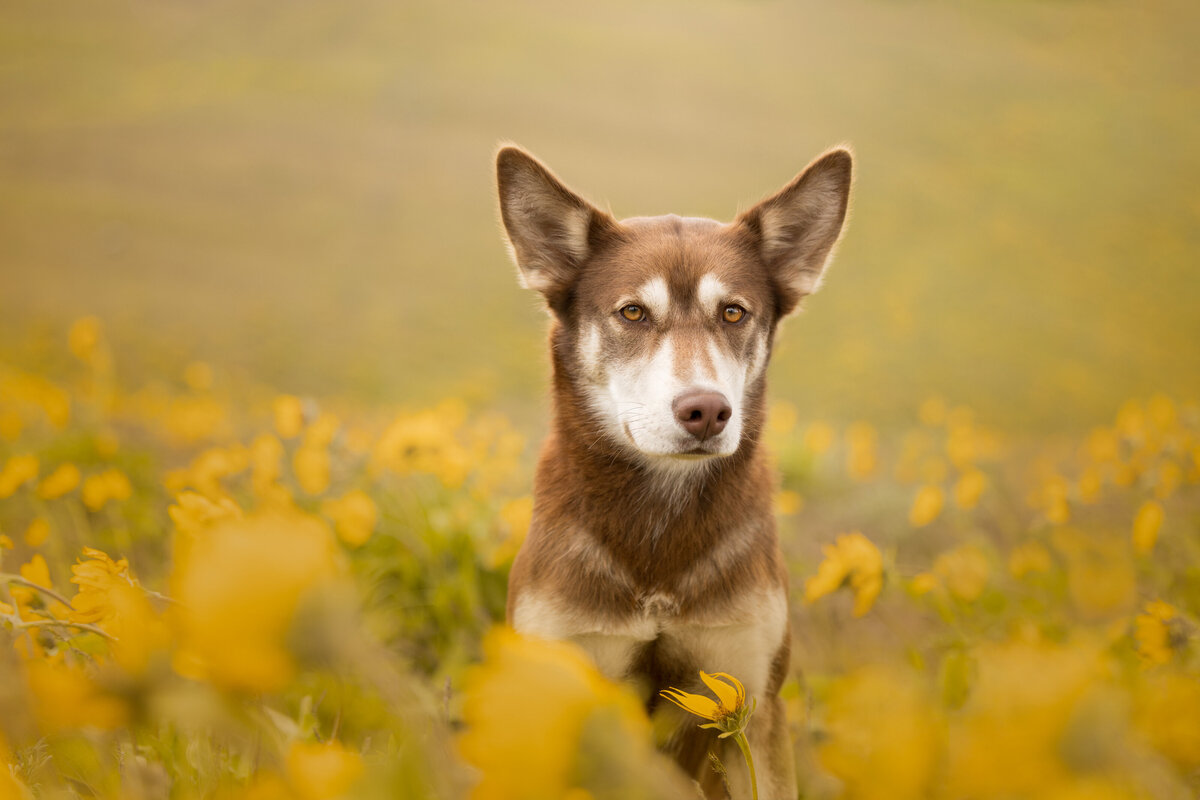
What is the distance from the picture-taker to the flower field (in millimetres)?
643

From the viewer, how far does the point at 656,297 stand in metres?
2.82

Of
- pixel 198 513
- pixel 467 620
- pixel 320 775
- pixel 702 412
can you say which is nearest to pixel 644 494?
pixel 702 412

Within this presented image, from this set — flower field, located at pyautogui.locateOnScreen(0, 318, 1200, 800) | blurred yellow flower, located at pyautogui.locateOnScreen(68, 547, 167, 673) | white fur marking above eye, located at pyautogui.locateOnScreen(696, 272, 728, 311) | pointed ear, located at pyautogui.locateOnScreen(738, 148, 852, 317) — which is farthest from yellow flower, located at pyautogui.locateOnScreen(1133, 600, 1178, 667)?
blurred yellow flower, located at pyautogui.locateOnScreen(68, 547, 167, 673)

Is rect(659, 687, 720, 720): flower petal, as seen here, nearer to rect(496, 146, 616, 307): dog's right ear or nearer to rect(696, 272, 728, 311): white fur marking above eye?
rect(696, 272, 728, 311): white fur marking above eye

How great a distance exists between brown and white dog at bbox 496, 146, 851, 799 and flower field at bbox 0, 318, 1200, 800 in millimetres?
372

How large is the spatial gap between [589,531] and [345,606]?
204cm

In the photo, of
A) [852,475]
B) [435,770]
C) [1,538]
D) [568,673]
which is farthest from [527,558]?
[852,475]

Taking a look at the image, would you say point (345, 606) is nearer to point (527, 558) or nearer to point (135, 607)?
point (135, 607)

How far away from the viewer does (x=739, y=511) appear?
9.07ft

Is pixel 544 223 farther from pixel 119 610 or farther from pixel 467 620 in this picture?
pixel 119 610

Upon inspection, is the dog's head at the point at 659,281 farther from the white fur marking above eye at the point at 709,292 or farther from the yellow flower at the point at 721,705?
the yellow flower at the point at 721,705

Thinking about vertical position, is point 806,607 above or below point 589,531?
below

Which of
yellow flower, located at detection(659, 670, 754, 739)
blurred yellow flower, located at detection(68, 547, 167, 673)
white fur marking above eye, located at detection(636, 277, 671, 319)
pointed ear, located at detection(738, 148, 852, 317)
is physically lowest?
yellow flower, located at detection(659, 670, 754, 739)

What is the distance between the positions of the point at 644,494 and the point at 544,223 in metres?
1.30
